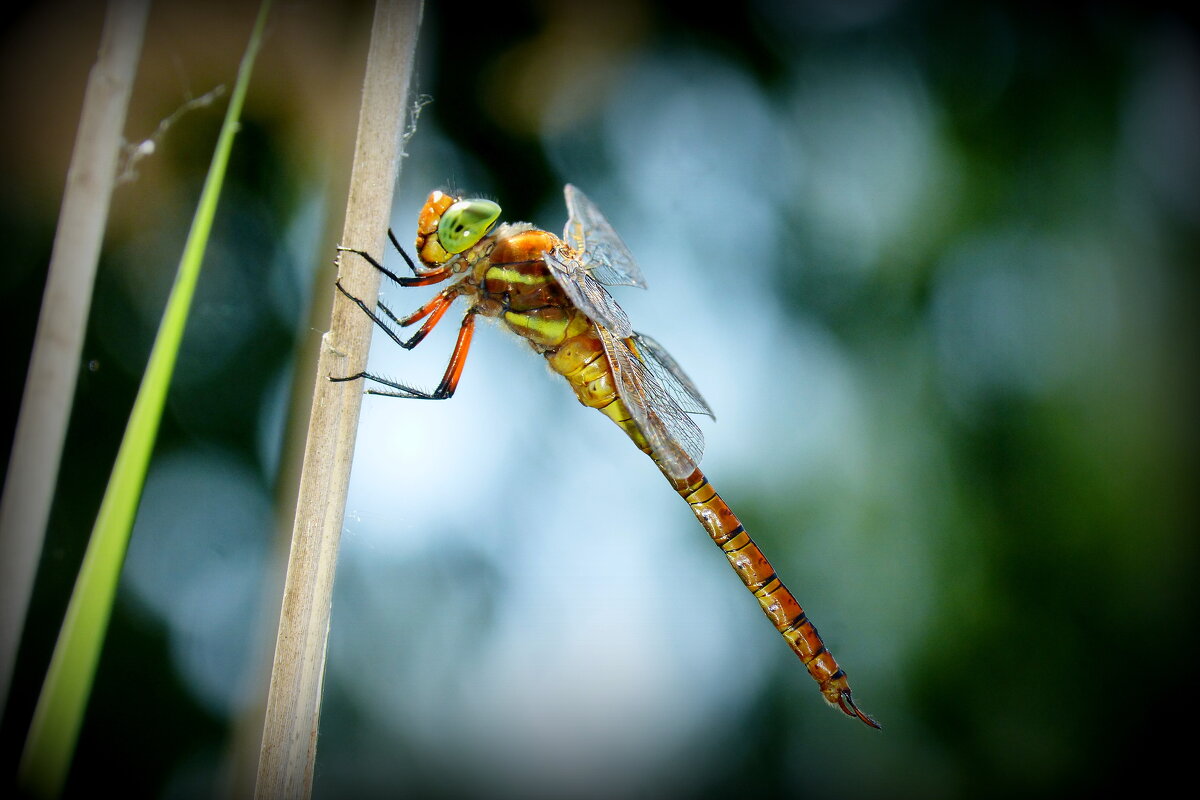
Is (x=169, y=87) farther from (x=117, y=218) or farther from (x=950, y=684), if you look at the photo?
(x=950, y=684)

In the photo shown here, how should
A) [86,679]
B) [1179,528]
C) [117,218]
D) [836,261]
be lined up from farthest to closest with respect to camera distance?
1. [836,261]
2. [1179,528]
3. [117,218]
4. [86,679]

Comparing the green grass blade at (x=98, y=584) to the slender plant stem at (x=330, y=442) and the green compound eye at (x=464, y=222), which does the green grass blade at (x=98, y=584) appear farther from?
the green compound eye at (x=464, y=222)

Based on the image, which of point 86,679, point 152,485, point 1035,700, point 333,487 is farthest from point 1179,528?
point 152,485

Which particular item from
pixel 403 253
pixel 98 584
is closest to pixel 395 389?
pixel 403 253

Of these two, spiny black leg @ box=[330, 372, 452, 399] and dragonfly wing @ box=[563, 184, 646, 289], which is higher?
dragonfly wing @ box=[563, 184, 646, 289]

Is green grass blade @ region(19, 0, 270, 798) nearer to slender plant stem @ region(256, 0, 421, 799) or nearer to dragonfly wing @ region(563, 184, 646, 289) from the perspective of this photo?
slender plant stem @ region(256, 0, 421, 799)

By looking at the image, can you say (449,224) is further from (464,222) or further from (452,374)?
(452,374)

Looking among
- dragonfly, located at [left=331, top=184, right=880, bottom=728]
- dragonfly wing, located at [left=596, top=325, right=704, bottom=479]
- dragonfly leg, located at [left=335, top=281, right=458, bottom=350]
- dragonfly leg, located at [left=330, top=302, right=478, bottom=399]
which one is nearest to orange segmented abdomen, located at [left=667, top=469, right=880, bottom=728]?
dragonfly, located at [left=331, top=184, right=880, bottom=728]
